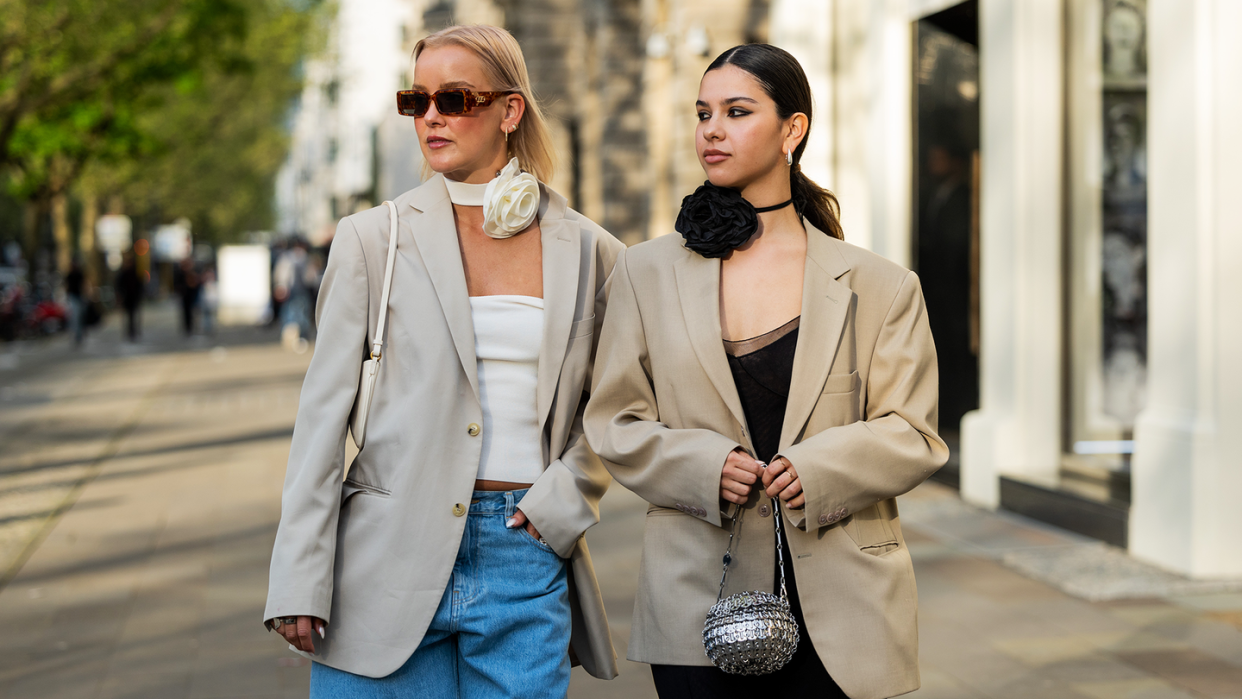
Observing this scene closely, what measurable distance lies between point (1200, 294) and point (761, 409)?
4.62 meters

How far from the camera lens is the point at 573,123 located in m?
20.5

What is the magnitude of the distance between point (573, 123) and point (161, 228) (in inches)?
2035

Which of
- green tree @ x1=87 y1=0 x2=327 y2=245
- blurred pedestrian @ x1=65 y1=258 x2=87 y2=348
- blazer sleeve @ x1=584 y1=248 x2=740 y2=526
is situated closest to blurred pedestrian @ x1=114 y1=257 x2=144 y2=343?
blurred pedestrian @ x1=65 y1=258 x2=87 y2=348

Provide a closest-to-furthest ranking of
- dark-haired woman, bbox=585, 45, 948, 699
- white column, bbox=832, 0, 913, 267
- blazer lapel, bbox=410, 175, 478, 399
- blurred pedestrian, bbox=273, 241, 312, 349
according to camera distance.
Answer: dark-haired woman, bbox=585, 45, 948, 699, blazer lapel, bbox=410, 175, 478, 399, white column, bbox=832, 0, 913, 267, blurred pedestrian, bbox=273, 241, 312, 349

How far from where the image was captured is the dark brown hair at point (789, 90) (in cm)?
256

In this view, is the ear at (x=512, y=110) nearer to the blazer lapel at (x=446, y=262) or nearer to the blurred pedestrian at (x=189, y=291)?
the blazer lapel at (x=446, y=262)

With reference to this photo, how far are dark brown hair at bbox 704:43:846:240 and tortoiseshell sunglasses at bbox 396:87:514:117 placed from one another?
1.59ft

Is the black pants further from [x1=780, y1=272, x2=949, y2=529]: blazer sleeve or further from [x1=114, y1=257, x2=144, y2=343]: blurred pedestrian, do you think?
A: [x1=114, y1=257, x2=144, y2=343]: blurred pedestrian

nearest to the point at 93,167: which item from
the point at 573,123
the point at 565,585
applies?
the point at 573,123

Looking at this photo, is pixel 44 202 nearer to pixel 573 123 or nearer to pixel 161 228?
pixel 573 123

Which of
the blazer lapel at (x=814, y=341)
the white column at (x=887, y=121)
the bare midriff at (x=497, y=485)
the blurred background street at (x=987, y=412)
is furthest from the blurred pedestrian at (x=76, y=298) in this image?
the blazer lapel at (x=814, y=341)

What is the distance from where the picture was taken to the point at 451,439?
8.53ft

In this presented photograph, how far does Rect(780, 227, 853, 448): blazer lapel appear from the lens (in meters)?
2.51

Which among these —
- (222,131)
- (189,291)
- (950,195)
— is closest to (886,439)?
(950,195)
